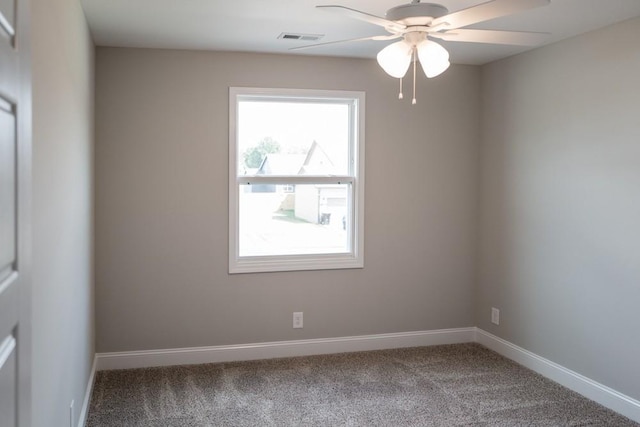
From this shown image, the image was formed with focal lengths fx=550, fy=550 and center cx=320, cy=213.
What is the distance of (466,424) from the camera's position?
126 inches

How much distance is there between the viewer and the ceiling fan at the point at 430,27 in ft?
6.86

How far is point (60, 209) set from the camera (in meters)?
2.30

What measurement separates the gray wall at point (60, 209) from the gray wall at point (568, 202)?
10.1 feet

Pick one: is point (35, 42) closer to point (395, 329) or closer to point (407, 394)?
point (407, 394)

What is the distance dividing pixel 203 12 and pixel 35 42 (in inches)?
63.5

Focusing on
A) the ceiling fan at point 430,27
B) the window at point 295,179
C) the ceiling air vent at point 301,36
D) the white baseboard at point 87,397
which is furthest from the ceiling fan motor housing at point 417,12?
the white baseboard at point 87,397

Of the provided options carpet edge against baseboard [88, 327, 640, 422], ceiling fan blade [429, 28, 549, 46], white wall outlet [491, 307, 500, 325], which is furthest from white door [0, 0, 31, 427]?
white wall outlet [491, 307, 500, 325]

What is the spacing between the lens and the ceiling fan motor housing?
2137 millimetres

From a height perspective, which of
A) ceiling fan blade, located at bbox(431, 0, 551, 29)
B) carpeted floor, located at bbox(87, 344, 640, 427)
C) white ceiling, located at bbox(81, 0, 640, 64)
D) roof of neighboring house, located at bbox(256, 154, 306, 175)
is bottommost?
carpeted floor, located at bbox(87, 344, 640, 427)

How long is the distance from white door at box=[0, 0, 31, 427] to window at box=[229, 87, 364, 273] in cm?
305

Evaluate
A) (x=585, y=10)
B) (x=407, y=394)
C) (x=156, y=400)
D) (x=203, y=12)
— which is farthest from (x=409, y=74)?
(x=156, y=400)

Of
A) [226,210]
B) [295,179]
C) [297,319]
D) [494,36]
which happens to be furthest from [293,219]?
[494,36]

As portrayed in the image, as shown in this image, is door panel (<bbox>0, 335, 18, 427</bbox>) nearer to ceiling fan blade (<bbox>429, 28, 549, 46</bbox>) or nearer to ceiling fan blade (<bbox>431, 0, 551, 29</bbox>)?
ceiling fan blade (<bbox>431, 0, 551, 29</bbox>)

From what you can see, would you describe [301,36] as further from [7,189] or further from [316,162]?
[7,189]
